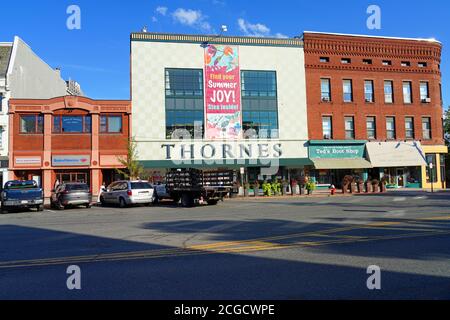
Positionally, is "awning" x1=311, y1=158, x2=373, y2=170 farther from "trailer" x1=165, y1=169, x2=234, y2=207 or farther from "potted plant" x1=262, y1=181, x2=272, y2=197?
"trailer" x1=165, y1=169, x2=234, y2=207

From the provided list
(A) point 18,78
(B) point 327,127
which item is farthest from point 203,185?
(A) point 18,78

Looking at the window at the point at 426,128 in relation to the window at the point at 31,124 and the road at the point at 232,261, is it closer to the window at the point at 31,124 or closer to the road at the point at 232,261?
the road at the point at 232,261

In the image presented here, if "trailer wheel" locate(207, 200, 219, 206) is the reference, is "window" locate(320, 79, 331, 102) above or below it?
above

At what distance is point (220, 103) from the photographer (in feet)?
113

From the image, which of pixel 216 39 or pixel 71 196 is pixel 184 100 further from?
pixel 71 196

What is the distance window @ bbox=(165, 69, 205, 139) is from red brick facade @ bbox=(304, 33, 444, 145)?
10264 millimetres

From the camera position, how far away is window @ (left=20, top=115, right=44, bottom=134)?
32.1 m

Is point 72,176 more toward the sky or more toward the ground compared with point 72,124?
more toward the ground

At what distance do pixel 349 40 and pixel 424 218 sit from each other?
1077 inches

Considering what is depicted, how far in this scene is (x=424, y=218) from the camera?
13438 mm

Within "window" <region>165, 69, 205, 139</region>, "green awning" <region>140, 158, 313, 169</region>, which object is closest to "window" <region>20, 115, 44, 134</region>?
"green awning" <region>140, 158, 313, 169</region>

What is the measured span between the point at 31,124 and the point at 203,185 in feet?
60.5
